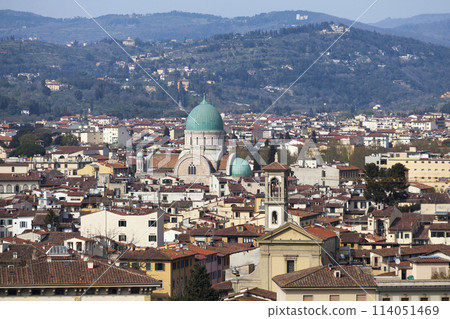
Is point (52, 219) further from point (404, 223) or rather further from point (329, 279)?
point (329, 279)

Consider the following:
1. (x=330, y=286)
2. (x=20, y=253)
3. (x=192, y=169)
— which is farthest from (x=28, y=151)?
(x=330, y=286)

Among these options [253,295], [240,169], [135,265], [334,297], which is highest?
[334,297]

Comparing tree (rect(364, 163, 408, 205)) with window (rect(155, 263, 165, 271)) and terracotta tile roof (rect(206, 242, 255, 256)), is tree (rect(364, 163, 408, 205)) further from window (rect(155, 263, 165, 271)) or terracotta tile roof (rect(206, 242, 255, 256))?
window (rect(155, 263, 165, 271))

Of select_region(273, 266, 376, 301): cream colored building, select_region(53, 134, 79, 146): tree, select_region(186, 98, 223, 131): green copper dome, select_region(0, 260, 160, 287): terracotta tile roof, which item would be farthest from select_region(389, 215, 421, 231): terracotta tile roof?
select_region(53, 134, 79, 146): tree

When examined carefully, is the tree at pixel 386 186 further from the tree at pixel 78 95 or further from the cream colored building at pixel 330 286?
the tree at pixel 78 95

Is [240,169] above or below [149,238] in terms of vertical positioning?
below
